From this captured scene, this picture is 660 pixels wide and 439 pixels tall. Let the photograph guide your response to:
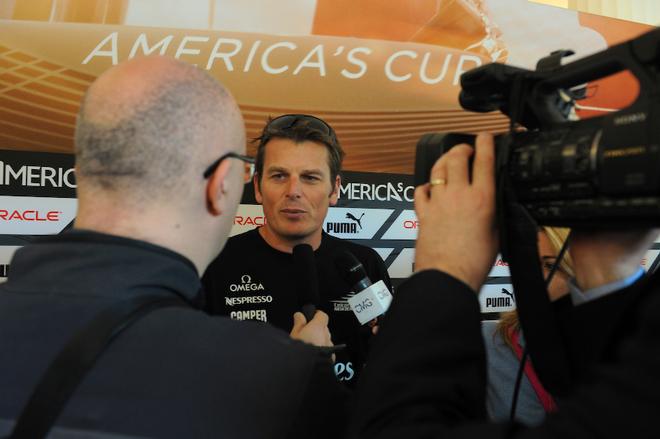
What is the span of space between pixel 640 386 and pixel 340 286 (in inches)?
50.1

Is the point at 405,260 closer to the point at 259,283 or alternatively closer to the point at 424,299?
the point at 259,283

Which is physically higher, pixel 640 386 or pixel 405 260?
pixel 405 260

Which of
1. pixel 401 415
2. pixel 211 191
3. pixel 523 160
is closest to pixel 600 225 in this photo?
pixel 523 160

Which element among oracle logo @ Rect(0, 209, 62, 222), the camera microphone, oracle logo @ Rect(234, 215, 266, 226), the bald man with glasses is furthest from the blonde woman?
oracle logo @ Rect(0, 209, 62, 222)

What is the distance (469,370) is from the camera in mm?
489

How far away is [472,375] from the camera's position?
0.49 m

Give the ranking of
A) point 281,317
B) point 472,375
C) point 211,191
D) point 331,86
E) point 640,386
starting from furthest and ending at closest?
point 331,86, point 281,317, point 211,191, point 472,375, point 640,386

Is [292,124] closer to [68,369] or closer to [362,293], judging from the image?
[362,293]

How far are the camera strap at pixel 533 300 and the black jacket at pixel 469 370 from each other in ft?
0.07

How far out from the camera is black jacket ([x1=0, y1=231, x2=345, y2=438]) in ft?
1.85

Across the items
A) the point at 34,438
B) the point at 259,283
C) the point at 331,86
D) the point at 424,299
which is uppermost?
the point at 331,86

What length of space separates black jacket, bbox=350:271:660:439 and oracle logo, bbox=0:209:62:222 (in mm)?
1727

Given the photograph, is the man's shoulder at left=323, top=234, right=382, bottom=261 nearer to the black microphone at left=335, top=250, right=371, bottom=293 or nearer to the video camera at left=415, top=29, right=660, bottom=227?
the black microphone at left=335, top=250, right=371, bottom=293

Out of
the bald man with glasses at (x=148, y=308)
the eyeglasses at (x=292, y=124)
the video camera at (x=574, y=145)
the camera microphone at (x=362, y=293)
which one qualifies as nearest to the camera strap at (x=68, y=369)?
the bald man with glasses at (x=148, y=308)
